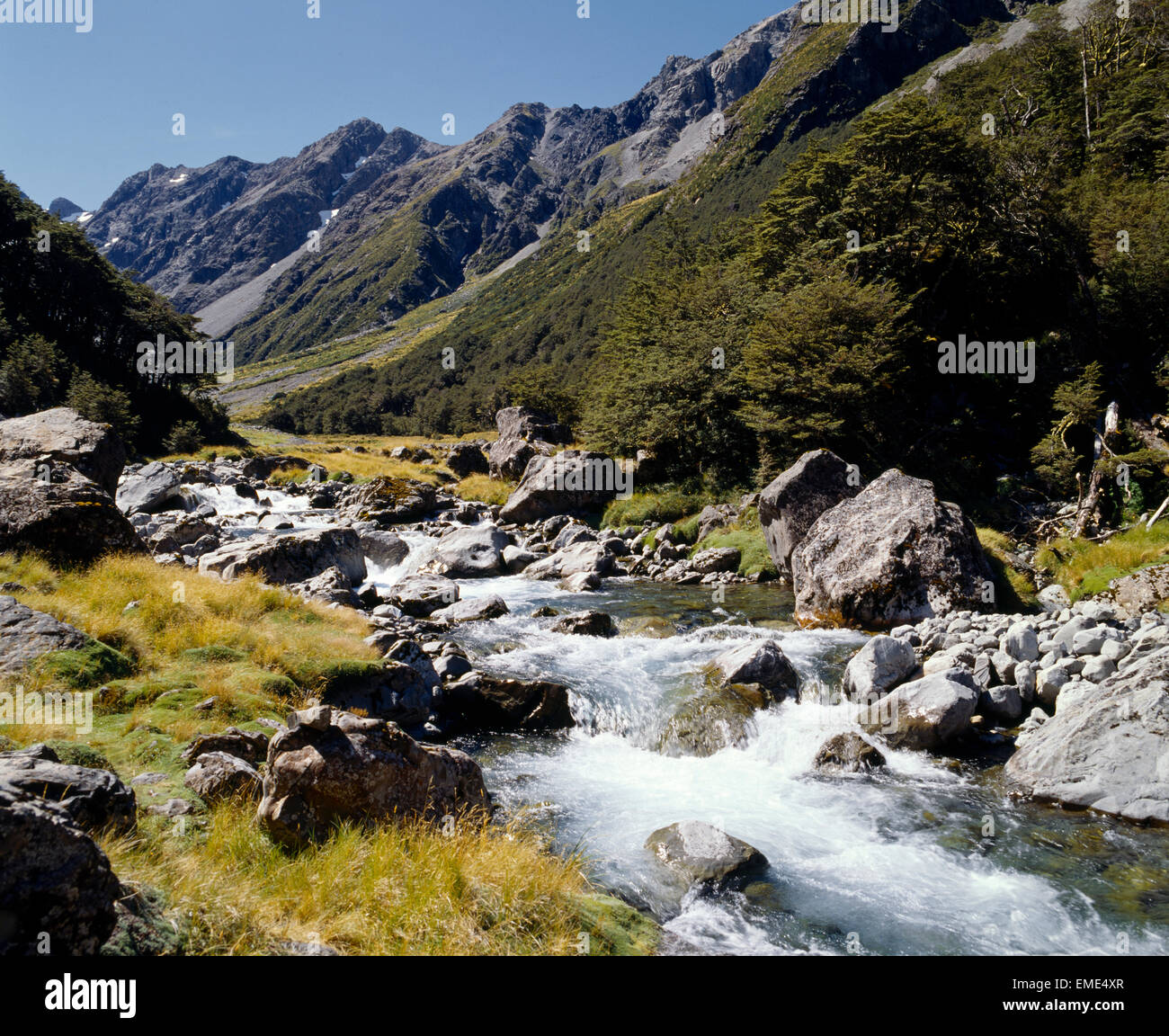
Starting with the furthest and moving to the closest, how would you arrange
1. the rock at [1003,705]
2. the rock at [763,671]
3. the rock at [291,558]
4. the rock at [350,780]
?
the rock at [291,558], the rock at [763,671], the rock at [1003,705], the rock at [350,780]

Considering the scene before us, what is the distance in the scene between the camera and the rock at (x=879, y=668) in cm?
1193

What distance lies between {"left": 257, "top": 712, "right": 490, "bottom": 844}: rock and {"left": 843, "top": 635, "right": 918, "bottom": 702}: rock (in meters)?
8.45

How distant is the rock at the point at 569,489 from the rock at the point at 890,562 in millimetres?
16487

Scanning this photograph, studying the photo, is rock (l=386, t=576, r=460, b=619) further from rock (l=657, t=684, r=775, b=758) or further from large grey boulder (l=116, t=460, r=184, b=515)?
large grey boulder (l=116, t=460, r=184, b=515)

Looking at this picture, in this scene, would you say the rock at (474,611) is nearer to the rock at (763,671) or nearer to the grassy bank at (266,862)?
the rock at (763,671)

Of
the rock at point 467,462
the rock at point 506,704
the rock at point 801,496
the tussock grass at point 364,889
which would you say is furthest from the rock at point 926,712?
the rock at point 467,462

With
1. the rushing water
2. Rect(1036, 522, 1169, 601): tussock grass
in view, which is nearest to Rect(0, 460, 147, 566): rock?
the rushing water

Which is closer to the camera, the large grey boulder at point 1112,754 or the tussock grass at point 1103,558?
the large grey boulder at point 1112,754

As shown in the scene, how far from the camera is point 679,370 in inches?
1346

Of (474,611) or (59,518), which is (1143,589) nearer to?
(474,611)

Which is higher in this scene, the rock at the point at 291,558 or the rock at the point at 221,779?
the rock at the point at 291,558

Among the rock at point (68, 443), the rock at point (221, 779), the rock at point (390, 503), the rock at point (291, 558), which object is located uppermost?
the rock at point (68, 443)
